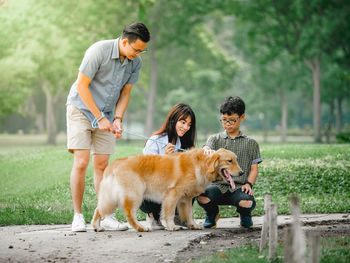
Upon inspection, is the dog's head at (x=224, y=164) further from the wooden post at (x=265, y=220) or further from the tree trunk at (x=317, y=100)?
the tree trunk at (x=317, y=100)

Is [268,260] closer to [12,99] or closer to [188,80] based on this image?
[12,99]

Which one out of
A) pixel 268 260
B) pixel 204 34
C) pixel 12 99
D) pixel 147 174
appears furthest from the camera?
pixel 204 34

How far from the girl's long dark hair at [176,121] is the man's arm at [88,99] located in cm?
94

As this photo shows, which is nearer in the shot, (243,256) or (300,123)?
(243,256)

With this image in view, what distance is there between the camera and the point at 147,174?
6266 mm

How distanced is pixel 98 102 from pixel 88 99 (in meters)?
0.33

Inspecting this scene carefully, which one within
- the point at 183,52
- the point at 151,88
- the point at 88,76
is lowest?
the point at 88,76

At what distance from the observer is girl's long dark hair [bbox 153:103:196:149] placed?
693cm

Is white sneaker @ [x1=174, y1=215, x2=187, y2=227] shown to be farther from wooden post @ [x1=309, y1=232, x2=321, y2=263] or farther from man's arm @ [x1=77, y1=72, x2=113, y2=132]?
wooden post @ [x1=309, y1=232, x2=321, y2=263]

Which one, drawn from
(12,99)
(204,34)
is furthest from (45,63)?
(204,34)

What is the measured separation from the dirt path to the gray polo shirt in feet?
5.07

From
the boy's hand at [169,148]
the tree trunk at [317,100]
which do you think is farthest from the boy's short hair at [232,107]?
the tree trunk at [317,100]

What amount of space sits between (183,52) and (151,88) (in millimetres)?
10581

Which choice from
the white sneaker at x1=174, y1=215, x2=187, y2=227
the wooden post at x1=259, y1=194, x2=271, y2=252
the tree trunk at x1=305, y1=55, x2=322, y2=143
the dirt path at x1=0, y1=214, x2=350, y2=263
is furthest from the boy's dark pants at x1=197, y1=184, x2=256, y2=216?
the tree trunk at x1=305, y1=55, x2=322, y2=143
